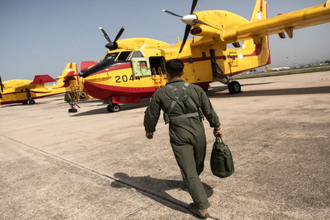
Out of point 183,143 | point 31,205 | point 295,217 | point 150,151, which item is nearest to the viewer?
point 295,217

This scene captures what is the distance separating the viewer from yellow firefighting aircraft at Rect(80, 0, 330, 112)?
1170 cm

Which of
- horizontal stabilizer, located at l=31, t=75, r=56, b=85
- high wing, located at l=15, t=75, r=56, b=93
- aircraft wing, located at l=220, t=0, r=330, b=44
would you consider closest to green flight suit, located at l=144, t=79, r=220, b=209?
aircraft wing, located at l=220, t=0, r=330, b=44

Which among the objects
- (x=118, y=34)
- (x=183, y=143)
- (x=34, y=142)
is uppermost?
(x=118, y=34)

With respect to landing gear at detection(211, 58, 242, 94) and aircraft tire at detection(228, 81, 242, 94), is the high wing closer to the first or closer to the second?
landing gear at detection(211, 58, 242, 94)

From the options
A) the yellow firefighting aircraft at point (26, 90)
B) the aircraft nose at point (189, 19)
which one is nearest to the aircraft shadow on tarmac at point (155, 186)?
the aircraft nose at point (189, 19)

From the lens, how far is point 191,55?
48.4 feet

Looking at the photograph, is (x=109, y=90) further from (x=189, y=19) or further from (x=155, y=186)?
(x=155, y=186)

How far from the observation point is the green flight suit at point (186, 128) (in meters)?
2.87

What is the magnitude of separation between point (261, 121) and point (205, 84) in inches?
376

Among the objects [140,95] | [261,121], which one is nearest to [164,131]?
[261,121]

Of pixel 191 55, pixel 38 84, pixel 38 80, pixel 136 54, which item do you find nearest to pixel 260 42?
pixel 191 55

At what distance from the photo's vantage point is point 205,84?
16.1 meters

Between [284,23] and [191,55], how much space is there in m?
5.34

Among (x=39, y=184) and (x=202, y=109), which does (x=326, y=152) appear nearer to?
(x=202, y=109)
